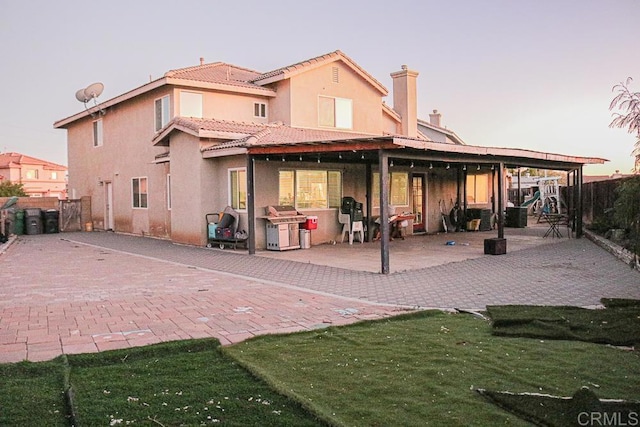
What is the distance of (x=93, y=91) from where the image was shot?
23.6 metres

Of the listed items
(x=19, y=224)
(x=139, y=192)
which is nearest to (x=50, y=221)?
(x=19, y=224)

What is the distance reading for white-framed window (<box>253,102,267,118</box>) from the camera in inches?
797

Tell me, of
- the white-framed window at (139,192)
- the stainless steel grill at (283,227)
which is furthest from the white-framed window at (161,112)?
the stainless steel grill at (283,227)

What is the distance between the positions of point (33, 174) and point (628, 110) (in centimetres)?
6189

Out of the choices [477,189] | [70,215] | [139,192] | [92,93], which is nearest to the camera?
[139,192]

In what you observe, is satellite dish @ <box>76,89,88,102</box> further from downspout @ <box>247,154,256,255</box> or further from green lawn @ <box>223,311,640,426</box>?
green lawn @ <box>223,311,640,426</box>

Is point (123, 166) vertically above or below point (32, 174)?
below

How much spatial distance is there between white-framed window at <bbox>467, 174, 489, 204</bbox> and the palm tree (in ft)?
58.9

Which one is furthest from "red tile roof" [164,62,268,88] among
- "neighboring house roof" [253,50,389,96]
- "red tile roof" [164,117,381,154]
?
"red tile roof" [164,117,381,154]

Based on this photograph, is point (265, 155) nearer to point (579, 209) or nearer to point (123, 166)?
point (123, 166)

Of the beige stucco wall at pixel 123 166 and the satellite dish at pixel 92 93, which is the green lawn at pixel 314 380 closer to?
the beige stucco wall at pixel 123 166

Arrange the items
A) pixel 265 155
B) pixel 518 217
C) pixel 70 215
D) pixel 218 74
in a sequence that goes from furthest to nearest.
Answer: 1. pixel 70 215
2. pixel 518 217
3. pixel 218 74
4. pixel 265 155

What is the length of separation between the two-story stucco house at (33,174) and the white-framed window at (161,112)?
3873 cm

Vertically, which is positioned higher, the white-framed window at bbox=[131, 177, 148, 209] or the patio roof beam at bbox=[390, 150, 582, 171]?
the patio roof beam at bbox=[390, 150, 582, 171]
